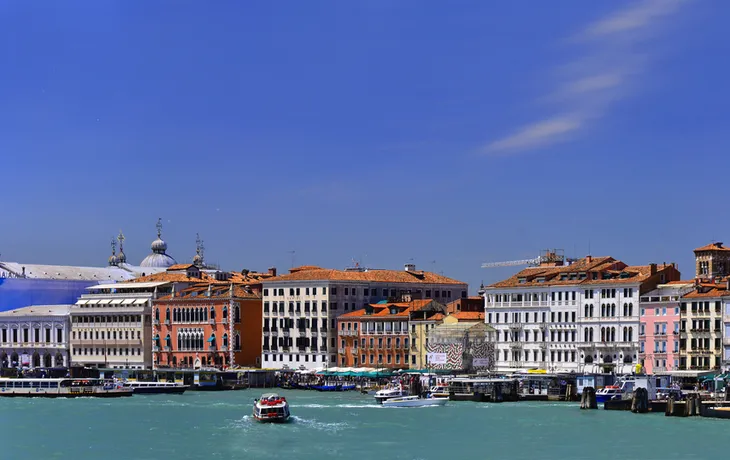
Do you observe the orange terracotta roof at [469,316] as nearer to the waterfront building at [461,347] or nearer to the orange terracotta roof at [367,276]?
the waterfront building at [461,347]

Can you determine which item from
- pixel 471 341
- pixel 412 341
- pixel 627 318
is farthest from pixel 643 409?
pixel 412 341

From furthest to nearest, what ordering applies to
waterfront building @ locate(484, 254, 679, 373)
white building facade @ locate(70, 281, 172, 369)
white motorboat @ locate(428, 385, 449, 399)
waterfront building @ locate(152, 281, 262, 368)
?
1. white building facade @ locate(70, 281, 172, 369)
2. waterfront building @ locate(152, 281, 262, 368)
3. waterfront building @ locate(484, 254, 679, 373)
4. white motorboat @ locate(428, 385, 449, 399)

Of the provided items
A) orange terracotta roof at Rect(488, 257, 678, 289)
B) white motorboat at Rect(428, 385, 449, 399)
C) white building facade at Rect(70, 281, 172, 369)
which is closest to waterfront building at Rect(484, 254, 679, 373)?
orange terracotta roof at Rect(488, 257, 678, 289)

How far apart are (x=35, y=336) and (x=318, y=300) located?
83.3 ft

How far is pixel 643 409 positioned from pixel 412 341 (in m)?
24.7

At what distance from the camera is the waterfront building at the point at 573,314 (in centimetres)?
7631

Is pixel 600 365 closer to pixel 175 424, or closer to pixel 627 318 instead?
pixel 627 318

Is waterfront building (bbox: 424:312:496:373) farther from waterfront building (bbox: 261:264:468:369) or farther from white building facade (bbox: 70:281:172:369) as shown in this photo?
white building facade (bbox: 70:281:172:369)

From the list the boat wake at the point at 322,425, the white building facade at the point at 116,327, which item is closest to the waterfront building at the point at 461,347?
the boat wake at the point at 322,425

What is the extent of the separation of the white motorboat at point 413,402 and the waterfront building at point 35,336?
41871mm

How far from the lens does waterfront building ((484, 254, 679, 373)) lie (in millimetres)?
76312

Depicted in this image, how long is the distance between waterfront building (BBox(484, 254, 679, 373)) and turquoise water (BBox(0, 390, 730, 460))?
9.71 m

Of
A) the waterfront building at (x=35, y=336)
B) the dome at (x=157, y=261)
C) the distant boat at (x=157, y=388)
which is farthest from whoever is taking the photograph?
the dome at (x=157, y=261)

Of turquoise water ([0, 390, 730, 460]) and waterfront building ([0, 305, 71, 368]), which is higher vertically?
waterfront building ([0, 305, 71, 368])
